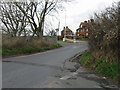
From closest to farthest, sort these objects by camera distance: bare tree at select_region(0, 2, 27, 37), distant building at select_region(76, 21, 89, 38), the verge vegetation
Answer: the verge vegetation → distant building at select_region(76, 21, 89, 38) → bare tree at select_region(0, 2, 27, 37)

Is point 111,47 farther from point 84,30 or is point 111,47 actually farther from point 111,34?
point 84,30

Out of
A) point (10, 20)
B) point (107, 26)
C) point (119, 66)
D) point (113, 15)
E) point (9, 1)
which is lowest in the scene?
point (119, 66)

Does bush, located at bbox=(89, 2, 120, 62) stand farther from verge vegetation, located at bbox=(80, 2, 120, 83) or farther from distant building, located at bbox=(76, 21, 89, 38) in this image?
distant building, located at bbox=(76, 21, 89, 38)

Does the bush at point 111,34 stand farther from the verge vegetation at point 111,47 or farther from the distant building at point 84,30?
the distant building at point 84,30

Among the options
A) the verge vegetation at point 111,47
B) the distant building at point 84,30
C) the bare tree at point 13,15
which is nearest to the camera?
the verge vegetation at point 111,47

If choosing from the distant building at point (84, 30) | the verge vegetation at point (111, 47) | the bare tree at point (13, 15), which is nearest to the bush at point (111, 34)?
the verge vegetation at point (111, 47)

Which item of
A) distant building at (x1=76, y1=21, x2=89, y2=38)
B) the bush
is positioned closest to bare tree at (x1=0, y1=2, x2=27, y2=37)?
distant building at (x1=76, y1=21, x2=89, y2=38)

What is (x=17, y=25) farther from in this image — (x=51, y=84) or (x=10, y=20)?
(x=51, y=84)

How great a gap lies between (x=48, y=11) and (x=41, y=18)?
7.60 ft

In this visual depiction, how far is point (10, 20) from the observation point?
33906 mm

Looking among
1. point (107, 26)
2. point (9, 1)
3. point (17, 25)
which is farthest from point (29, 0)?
point (107, 26)

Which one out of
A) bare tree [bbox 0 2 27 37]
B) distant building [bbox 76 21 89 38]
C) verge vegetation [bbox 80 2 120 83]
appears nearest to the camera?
verge vegetation [bbox 80 2 120 83]

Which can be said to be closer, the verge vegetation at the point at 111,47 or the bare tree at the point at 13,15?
the verge vegetation at the point at 111,47

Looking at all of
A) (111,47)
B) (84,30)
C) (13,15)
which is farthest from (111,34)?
(84,30)
